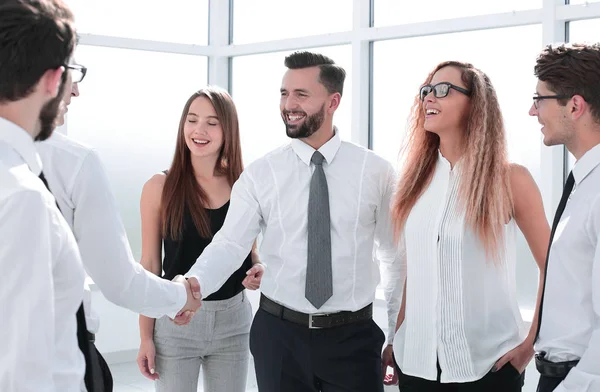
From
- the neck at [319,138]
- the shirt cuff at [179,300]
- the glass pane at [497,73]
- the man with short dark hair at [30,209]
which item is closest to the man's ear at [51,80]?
the man with short dark hair at [30,209]

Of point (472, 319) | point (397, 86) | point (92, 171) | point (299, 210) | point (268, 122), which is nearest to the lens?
point (92, 171)

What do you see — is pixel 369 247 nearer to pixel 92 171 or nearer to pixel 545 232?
pixel 545 232

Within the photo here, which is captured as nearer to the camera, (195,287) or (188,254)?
(195,287)

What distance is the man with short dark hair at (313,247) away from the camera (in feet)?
9.64

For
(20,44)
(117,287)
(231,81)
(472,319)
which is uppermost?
(231,81)

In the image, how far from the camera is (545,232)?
2.71 meters

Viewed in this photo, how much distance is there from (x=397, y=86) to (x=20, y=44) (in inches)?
164

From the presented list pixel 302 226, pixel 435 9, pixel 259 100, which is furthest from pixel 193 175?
pixel 259 100

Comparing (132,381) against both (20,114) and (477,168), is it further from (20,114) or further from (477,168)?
(20,114)

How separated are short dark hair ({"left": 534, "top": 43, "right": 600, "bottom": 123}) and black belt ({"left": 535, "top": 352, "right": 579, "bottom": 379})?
2.22 ft

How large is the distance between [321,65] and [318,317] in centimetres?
103

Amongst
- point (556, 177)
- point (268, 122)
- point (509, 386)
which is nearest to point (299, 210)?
point (509, 386)

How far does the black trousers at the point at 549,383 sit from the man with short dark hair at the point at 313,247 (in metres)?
0.80

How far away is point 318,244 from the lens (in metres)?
2.99
